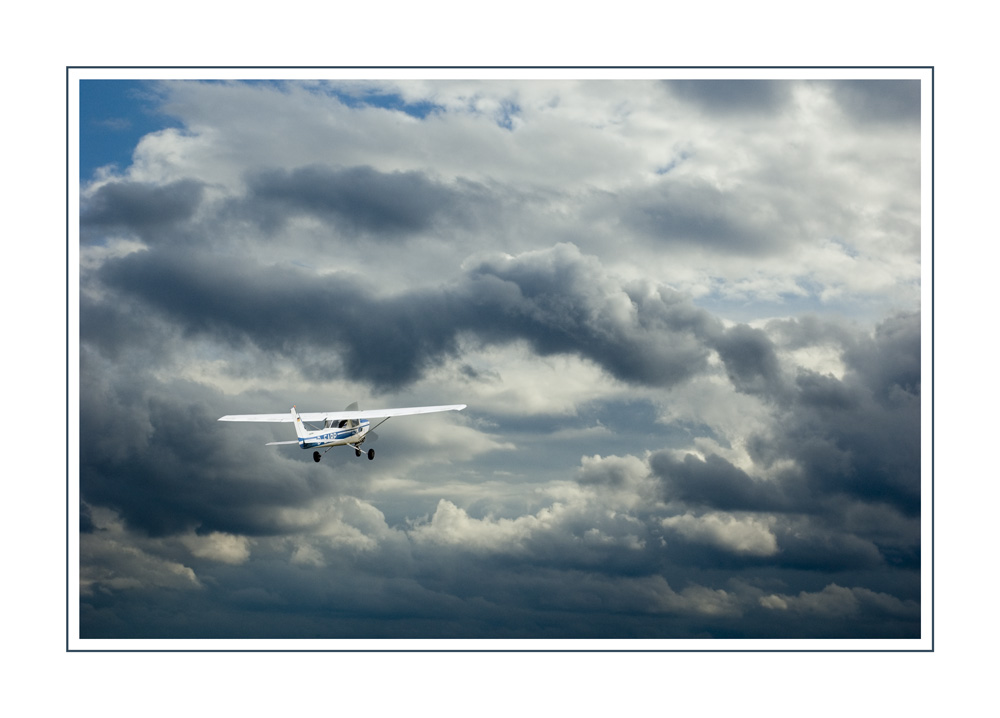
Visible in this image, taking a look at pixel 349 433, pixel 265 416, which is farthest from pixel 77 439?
pixel 349 433
